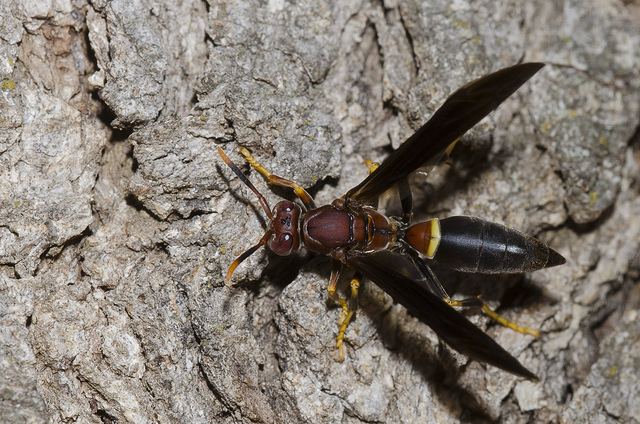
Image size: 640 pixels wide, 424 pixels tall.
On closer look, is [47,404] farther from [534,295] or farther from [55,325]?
[534,295]

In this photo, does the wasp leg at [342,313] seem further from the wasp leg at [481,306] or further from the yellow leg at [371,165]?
the yellow leg at [371,165]

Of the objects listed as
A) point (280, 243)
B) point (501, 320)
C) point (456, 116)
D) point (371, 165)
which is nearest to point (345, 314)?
point (280, 243)

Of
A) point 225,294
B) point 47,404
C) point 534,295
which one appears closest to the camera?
point 47,404

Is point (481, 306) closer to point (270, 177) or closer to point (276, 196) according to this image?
point (276, 196)

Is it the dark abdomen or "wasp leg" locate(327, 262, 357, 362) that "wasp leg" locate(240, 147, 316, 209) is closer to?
"wasp leg" locate(327, 262, 357, 362)

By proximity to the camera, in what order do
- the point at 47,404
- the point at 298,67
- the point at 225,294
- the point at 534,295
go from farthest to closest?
the point at 534,295 → the point at 298,67 → the point at 225,294 → the point at 47,404

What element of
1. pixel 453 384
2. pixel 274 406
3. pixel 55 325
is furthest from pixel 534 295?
pixel 55 325

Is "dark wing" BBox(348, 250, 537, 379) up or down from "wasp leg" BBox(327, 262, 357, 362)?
up

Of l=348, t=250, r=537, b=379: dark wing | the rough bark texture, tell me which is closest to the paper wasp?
l=348, t=250, r=537, b=379: dark wing
